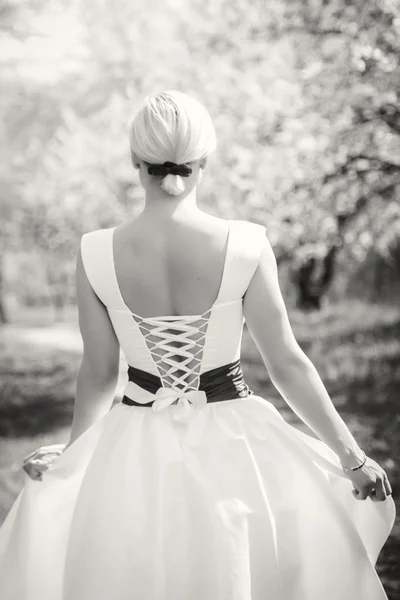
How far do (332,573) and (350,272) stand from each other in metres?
12.3

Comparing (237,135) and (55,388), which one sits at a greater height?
(237,135)

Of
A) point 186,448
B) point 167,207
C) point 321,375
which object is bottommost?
point 321,375

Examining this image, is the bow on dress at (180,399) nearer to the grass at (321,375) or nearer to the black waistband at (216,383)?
the black waistband at (216,383)

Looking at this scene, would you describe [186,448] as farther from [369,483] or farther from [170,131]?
[170,131]

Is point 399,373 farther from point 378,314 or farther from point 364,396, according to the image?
point 378,314

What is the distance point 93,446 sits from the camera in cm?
239

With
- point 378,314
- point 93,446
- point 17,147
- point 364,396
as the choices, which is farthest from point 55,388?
point 93,446

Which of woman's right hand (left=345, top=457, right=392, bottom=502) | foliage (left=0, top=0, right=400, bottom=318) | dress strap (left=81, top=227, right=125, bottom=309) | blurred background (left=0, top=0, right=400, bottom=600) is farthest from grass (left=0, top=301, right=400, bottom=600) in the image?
dress strap (left=81, top=227, right=125, bottom=309)

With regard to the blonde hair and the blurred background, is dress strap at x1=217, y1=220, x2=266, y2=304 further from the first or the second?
the blurred background

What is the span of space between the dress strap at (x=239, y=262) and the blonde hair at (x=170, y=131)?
212 mm

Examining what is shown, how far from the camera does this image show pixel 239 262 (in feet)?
7.20

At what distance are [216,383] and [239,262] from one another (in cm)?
37

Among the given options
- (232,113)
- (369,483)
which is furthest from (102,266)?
(232,113)

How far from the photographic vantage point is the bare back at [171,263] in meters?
2.17
